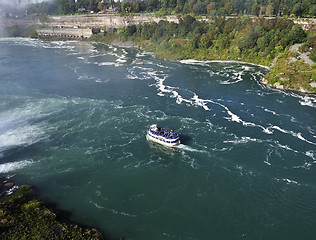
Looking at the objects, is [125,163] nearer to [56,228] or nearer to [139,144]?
[139,144]

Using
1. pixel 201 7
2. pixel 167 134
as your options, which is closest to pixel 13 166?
pixel 167 134

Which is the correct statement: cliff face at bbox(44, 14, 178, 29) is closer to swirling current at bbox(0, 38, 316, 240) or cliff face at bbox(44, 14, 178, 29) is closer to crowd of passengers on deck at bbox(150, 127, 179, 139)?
swirling current at bbox(0, 38, 316, 240)

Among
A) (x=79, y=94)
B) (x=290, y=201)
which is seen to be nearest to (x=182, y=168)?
(x=290, y=201)

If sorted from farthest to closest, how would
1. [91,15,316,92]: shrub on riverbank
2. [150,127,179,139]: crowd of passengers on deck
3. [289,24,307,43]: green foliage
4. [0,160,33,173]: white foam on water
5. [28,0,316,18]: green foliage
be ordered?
[28,0,316,18]: green foliage < [289,24,307,43]: green foliage < [91,15,316,92]: shrub on riverbank < [150,127,179,139]: crowd of passengers on deck < [0,160,33,173]: white foam on water

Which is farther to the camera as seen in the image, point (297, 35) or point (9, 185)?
point (297, 35)

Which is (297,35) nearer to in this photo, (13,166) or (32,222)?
(13,166)

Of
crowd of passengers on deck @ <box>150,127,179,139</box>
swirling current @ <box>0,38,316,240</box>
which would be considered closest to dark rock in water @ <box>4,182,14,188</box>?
swirling current @ <box>0,38,316,240</box>
